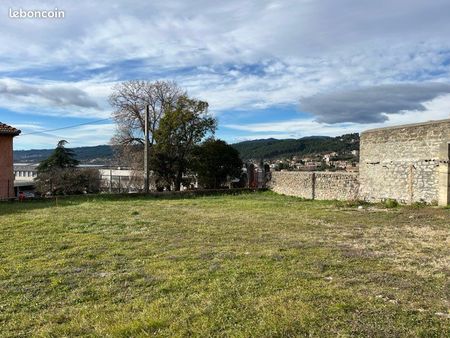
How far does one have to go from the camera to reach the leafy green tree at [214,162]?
27.7 meters

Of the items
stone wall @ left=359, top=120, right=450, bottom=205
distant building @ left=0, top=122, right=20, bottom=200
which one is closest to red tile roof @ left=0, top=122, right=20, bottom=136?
distant building @ left=0, top=122, right=20, bottom=200

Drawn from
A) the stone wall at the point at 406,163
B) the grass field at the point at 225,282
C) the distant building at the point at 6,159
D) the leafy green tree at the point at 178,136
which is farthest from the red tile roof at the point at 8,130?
the stone wall at the point at 406,163

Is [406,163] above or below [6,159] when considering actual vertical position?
below

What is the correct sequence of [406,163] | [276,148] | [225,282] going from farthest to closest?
[276,148], [406,163], [225,282]

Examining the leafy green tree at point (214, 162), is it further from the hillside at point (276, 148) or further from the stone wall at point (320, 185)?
the stone wall at point (320, 185)

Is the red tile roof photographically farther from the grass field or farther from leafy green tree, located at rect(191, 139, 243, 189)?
the grass field

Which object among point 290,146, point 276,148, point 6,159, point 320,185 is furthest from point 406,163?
point 276,148

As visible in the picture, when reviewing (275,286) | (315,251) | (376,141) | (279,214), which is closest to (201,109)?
(376,141)

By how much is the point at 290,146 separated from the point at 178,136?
2009 centimetres

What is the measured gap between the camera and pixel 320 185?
21.0 metres

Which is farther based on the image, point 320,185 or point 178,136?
point 178,136

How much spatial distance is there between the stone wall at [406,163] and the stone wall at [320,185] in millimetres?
927

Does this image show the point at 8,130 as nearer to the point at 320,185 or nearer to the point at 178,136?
the point at 178,136

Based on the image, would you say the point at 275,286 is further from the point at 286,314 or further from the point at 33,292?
the point at 33,292
